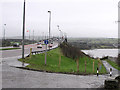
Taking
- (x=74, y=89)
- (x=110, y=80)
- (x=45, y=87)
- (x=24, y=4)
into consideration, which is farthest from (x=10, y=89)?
(x=24, y=4)

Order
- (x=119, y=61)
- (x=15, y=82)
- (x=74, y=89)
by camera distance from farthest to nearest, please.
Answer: (x=119, y=61) → (x=15, y=82) → (x=74, y=89)

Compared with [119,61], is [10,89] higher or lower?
higher

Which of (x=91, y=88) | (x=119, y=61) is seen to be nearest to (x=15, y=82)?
(x=91, y=88)

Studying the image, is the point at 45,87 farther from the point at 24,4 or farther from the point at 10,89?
the point at 24,4

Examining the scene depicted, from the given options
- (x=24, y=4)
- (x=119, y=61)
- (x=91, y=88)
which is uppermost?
(x=24, y=4)

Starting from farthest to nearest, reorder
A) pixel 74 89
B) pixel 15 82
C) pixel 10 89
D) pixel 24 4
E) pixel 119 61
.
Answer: pixel 119 61
pixel 24 4
pixel 15 82
pixel 74 89
pixel 10 89

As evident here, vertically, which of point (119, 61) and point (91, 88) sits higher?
point (91, 88)

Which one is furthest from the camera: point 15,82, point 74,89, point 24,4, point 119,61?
point 119,61

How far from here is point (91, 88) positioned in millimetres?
9508

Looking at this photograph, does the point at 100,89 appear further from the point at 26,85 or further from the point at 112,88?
the point at 26,85

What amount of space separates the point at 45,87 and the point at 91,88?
2526mm

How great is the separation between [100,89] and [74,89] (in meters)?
1.45

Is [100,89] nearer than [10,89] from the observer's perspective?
No

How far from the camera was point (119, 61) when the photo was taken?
39.8 m
